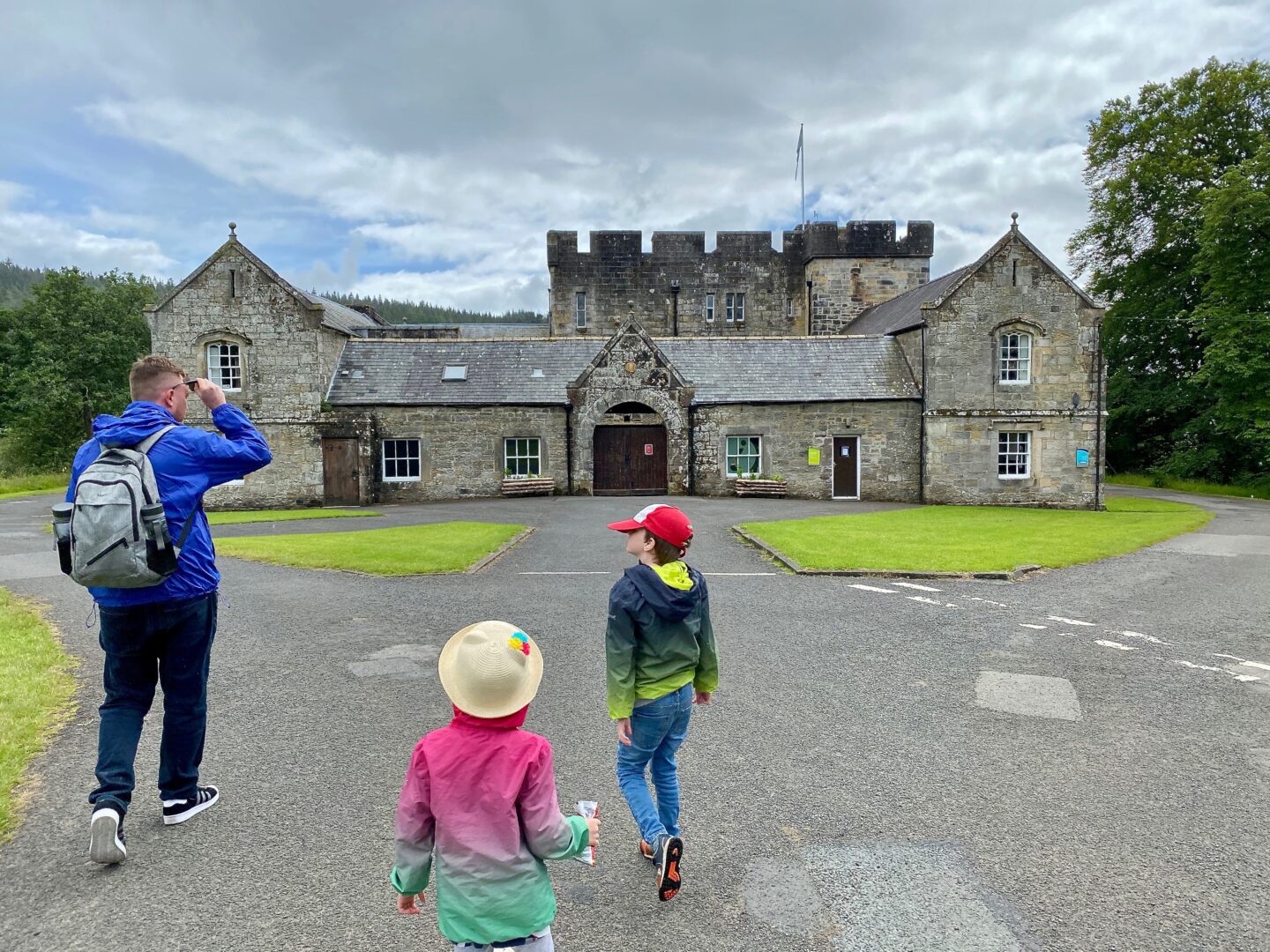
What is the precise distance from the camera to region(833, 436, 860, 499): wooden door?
26.4m

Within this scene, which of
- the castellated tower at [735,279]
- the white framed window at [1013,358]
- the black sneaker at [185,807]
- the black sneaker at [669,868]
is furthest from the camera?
the castellated tower at [735,279]

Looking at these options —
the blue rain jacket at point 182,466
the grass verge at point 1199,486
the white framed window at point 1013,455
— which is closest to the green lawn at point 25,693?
the blue rain jacket at point 182,466

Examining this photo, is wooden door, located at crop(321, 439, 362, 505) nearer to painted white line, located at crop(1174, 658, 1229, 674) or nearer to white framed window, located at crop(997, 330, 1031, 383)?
white framed window, located at crop(997, 330, 1031, 383)

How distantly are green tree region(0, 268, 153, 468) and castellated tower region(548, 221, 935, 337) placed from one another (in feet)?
94.5

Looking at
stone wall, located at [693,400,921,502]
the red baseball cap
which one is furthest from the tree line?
the red baseball cap

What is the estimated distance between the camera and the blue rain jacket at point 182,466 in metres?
4.04

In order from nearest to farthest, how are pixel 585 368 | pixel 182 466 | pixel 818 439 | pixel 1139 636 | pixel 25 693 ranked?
1. pixel 182 466
2. pixel 25 693
3. pixel 1139 636
4. pixel 818 439
5. pixel 585 368

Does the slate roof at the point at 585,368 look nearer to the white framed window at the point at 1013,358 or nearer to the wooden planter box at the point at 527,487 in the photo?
the wooden planter box at the point at 527,487

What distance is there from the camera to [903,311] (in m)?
30.1

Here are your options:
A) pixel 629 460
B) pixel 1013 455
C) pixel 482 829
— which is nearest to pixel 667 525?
pixel 482 829

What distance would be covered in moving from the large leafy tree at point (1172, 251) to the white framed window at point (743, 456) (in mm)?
19275

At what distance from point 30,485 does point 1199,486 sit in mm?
54147

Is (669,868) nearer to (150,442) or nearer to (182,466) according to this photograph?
(182,466)

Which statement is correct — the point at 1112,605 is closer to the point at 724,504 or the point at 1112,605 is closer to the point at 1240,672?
the point at 1240,672
